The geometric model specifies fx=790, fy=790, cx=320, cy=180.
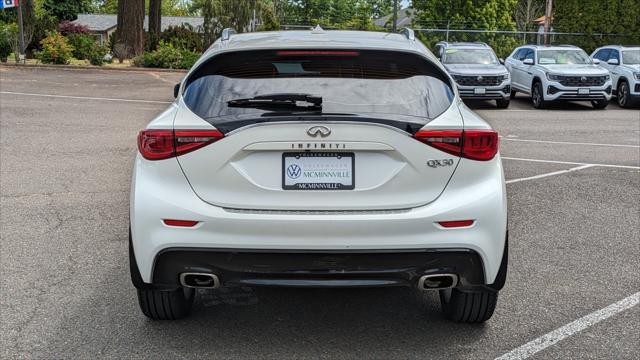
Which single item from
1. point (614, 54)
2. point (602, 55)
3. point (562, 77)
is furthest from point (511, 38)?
point (562, 77)

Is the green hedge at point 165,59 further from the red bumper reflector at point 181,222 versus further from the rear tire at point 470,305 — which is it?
the red bumper reflector at point 181,222

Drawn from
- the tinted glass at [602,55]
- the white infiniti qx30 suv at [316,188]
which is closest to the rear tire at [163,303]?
the white infiniti qx30 suv at [316,188]

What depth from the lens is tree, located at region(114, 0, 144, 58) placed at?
102 ft

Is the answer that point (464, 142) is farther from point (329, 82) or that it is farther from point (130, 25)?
point (130, 25)

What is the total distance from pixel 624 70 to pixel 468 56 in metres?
4.54

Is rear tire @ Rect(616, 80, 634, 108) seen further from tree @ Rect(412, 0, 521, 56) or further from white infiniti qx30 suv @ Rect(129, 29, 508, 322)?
tree @ Rect(412, 0, 521, 56)

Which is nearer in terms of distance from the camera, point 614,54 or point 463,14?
point 614,54

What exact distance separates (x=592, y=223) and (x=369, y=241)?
4339 mm

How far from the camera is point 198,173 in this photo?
13.2 feet

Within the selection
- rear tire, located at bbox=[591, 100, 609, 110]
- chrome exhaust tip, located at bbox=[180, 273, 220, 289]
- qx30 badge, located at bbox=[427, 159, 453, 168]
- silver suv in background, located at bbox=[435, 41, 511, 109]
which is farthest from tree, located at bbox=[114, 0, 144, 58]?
qx30 badge, located at bbox=[427, 159, 453, 168]

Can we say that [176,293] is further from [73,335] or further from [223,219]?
[223,219]

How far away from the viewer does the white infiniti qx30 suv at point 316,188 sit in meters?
3.95

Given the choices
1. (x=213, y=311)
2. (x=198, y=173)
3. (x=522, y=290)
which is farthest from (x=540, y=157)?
(x=198, y=173)

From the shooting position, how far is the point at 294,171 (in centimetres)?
397
